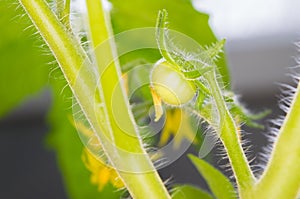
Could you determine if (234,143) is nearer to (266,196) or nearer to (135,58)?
(266,196)

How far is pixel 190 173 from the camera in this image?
1440mm

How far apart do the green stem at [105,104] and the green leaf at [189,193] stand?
9 cm

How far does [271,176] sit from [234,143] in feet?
0.08

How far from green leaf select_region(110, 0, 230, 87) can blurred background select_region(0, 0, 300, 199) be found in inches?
36.7

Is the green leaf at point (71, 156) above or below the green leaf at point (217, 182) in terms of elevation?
above

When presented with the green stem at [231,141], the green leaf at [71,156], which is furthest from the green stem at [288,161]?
the green leaf at [71,156]

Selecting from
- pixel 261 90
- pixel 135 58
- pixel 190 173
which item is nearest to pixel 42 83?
pixel 135 58

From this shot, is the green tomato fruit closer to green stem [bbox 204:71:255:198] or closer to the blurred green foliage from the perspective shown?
green stem [bbox 204:71:255:198]

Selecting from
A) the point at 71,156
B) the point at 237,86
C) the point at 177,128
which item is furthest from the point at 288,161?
the point at 237,86

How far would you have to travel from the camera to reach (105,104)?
1.06 ft

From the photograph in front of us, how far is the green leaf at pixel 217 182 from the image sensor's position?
37 centimetres

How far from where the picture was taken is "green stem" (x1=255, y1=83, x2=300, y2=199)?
31cm

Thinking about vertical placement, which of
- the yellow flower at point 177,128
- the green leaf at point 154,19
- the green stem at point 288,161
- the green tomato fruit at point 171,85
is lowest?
the green stem at point 288,161

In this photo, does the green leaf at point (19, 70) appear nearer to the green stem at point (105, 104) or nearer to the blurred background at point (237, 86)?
the green stem at point (105, 104)
